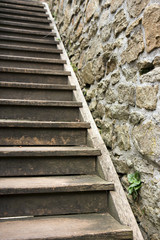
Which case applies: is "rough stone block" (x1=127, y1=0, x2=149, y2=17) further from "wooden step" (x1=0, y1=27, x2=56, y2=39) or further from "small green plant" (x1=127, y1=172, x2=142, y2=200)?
"wooden step" (x1=0, y1=27, x2=56, y2=39)

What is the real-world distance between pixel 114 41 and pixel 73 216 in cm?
136

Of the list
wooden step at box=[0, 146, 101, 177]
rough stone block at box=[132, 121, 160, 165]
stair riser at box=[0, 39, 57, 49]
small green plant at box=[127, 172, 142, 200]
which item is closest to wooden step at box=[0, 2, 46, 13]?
stair riser at box=[0, 39, 57, 49]

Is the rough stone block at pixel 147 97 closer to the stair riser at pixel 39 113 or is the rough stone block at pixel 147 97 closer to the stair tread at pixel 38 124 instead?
the stair tread at pixel 38 124

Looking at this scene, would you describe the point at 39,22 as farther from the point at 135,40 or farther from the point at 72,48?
the point at 135,40

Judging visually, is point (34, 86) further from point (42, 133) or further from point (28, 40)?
point (28, 40)

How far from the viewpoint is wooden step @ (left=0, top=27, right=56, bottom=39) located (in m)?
3.25

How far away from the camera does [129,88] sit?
58.6 inches

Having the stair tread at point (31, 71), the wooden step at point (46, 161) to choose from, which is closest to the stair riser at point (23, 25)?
the stair tread at point (31, 71)

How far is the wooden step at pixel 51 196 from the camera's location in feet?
4.44

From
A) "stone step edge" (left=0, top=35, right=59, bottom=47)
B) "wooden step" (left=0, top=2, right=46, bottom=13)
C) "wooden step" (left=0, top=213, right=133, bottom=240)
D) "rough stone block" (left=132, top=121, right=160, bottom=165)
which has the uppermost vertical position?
"wooden step" (left=0, top=2, right=46, bottom=13)

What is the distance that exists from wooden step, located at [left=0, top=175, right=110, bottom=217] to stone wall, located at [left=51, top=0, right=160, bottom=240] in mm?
234

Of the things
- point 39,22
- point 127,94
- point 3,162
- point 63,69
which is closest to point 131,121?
point 127,94

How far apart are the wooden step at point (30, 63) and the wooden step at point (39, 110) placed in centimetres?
87

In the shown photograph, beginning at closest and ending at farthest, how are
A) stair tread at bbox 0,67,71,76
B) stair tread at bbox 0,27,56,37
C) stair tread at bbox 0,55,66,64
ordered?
1. stair tread at bbox 0,67,71,76
2. stair tread at bbox 0,55,66,64
3. stair tread at bbox 0,27,56,37
